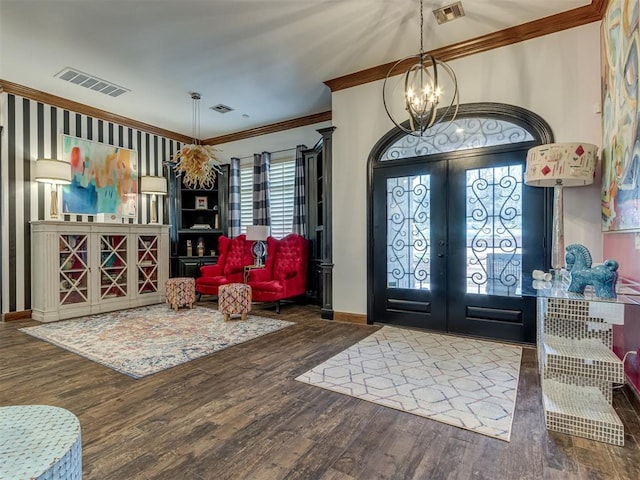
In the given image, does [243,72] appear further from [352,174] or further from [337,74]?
[352,174]

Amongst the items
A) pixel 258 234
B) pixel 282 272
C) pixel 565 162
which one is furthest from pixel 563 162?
pixel 258 234

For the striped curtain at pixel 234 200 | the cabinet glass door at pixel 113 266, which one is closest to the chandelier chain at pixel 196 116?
the striped curtain at pixel 234 200

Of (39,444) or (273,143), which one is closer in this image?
(39,444)

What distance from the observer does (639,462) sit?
1.73 metres

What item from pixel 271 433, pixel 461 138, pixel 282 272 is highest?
pixel 461 138

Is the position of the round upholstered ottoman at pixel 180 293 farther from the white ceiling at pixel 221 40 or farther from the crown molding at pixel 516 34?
the crown molding at pixel 516 34

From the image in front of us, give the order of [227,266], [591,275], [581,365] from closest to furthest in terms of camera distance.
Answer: [581,365] → [591,275] → [227,266]

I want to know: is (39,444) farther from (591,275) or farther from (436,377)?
(591,275)

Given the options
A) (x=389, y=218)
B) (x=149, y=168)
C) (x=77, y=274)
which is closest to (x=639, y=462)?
(x=389, y=218)

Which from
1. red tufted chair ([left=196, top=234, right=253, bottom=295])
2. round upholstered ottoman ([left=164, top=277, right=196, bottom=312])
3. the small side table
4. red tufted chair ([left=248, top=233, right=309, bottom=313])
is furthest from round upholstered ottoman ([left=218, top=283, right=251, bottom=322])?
red tufted chair ([left=196, top=234, right=253, bottom=295])

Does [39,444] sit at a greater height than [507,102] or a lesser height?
lesser

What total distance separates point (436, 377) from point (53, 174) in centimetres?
562

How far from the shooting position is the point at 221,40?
3.75 metres

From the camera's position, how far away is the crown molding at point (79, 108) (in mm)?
4738
